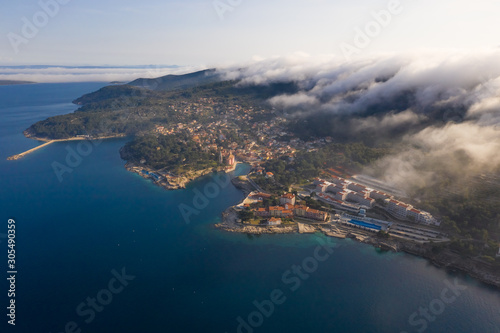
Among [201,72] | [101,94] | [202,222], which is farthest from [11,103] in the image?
[202,222]

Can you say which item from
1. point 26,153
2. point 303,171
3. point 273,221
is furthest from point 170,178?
point 26,153

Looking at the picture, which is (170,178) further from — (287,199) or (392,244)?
(392,244)

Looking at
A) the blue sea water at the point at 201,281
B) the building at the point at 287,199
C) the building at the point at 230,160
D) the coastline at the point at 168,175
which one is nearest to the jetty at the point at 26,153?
the coastline at the point at 168,175

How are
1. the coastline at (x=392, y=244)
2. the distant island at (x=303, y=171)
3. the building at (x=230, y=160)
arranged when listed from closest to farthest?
the coastline at (x=392, y=244), the distant island at (x=303, y=171), the building at (x=230, y=160)

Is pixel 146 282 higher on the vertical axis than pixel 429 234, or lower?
higher

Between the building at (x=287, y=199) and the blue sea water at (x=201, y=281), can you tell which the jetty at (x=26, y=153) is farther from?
the building at (x=287, y=199)

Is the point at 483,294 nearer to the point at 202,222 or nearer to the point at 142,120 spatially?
the point at 202,222

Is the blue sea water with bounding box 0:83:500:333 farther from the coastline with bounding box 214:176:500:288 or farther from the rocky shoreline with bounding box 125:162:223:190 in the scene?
the rocky shoreline with bounding box 125:162:223:190
